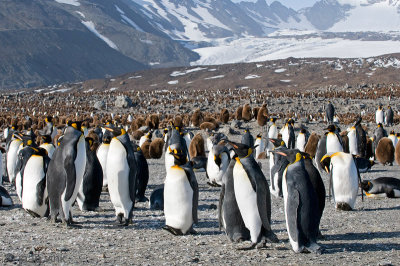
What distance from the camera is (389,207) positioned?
6.70m

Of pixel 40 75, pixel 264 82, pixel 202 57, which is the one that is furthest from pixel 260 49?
pixel 264 82

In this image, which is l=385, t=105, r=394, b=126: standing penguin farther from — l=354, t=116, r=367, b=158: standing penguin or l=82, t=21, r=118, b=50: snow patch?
l=82, t=21, r=118, b=50: snow patch

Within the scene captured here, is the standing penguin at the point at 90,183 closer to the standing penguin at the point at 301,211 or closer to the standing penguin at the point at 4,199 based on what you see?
the standing penguin at the point at 4,199

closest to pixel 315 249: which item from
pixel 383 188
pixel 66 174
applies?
pixel 66 174

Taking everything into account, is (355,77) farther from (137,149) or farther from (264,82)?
(137,149)

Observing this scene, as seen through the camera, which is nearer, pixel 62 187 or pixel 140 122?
pixel 62 187

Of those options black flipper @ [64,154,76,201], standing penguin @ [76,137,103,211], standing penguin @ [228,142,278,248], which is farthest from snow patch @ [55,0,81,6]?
standing penguin @ [228,142,278,248]

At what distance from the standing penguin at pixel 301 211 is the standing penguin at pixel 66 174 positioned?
229 cm

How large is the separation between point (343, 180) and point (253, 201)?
2316 millimetres

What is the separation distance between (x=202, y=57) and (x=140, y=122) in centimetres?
12989

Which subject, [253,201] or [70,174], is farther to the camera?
[70,174]

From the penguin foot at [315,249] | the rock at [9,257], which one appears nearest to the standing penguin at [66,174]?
the rock at [9,257]

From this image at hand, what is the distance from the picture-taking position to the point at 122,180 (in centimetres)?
553

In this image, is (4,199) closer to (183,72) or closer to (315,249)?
(315,249)
